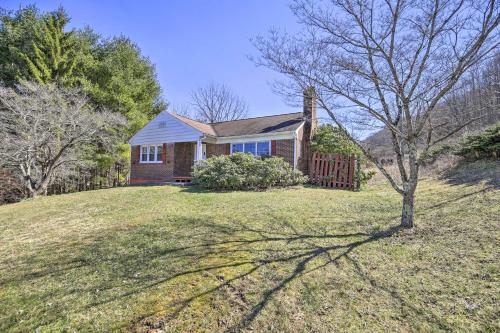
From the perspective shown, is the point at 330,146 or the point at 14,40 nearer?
the point at 330,146

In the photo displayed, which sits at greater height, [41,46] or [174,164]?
[41,46]

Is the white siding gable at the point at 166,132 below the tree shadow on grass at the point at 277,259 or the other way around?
the other way around

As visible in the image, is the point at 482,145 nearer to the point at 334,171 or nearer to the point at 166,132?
the point at 334,171

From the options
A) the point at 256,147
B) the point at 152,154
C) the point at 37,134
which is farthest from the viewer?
the point at 152,154

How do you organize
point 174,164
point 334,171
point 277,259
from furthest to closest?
point 174,164 < point 334,171 < point 277,259

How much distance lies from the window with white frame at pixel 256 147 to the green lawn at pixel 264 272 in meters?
8.35

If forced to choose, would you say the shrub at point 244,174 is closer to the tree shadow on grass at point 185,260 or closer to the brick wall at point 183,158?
the brick wall at point 183,158

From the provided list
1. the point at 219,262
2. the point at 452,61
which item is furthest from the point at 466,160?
the point at 219,262

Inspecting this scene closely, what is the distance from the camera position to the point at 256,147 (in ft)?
48.6

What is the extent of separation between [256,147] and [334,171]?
15.5 ft

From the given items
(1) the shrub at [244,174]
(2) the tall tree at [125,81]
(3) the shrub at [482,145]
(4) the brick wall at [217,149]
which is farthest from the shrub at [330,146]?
(2) the tall tree at [125,81]

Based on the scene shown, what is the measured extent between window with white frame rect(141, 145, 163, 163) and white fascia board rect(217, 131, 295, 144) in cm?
415

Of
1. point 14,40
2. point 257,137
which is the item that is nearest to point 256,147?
point 257,137

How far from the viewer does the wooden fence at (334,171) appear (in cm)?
1144
